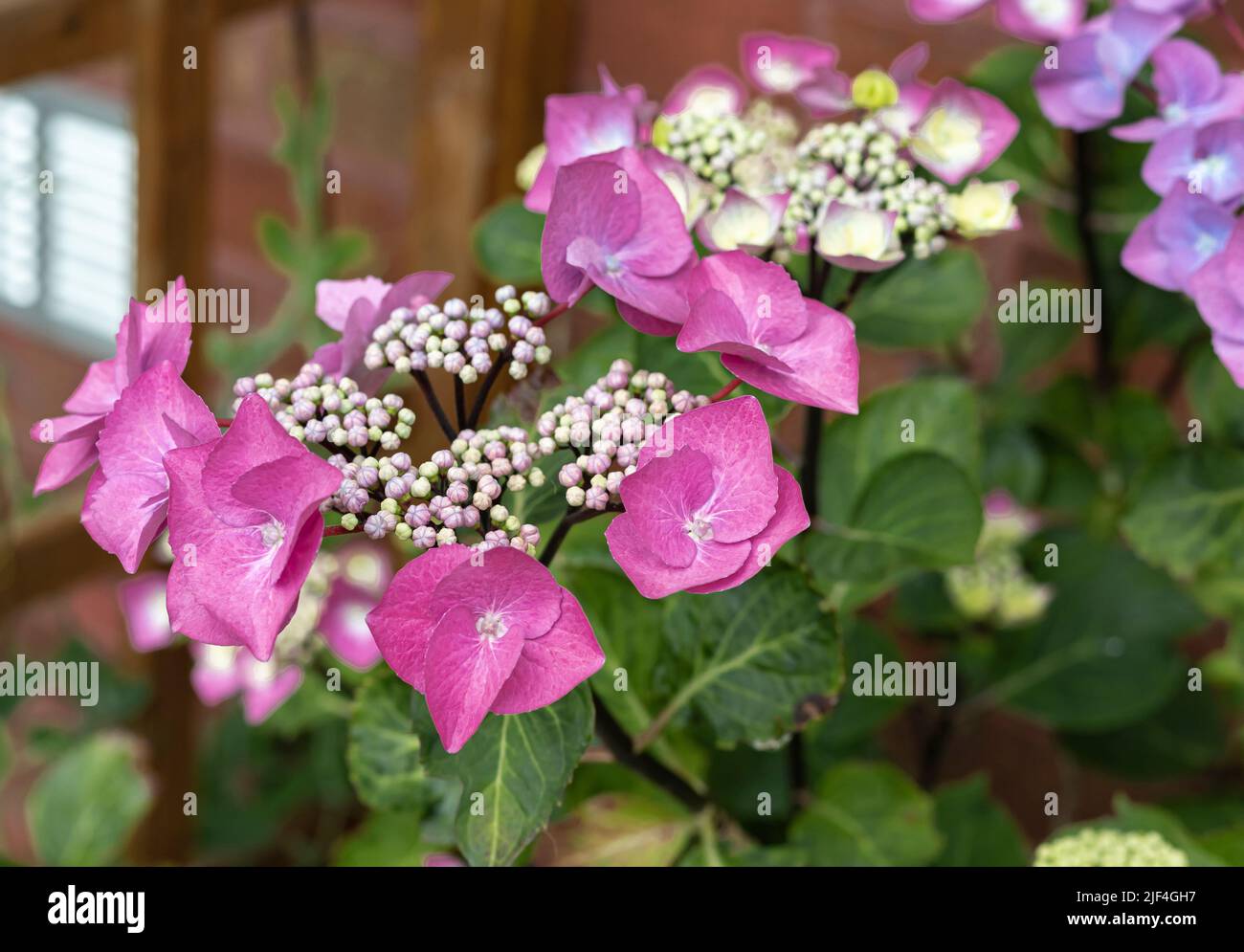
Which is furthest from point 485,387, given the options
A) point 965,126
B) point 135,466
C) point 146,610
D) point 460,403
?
point 146,610

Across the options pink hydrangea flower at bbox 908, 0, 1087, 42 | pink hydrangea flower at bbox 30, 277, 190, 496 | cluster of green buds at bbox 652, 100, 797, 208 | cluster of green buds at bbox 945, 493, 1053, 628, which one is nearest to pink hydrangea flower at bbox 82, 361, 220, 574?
pink hydrangea flower at bbox 30, 277, 190, 496

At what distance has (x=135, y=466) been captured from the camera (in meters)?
0.39

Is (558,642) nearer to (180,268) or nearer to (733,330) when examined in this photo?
(733,330)

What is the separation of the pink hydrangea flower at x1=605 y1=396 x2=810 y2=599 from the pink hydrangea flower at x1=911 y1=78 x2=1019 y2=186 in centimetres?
19

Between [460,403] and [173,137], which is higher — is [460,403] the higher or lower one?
the higher one

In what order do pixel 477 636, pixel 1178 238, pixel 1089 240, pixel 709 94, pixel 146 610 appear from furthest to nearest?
pixel 146 610, pixel 1089 240, pixel 709 94, pixel 1178 238, pixel 477 636

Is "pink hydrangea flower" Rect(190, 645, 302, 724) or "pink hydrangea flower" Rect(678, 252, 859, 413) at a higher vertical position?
"pink hydrangea flower" Rect(678, 252, 859, 413)

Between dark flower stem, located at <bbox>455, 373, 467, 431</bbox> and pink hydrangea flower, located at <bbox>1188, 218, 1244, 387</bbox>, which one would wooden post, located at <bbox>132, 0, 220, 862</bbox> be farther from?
pink hydrangea flower, located at <bbox>1188, 218, 1244, 387</bbox>

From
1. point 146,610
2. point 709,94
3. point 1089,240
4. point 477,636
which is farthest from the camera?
point 146,610

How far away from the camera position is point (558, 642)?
0.37 m

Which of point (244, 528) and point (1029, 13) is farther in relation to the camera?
point (1029, 13)

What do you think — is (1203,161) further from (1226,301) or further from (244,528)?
(244,528)

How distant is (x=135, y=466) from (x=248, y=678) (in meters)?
0.45

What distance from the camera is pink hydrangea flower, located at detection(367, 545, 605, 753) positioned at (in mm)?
356
